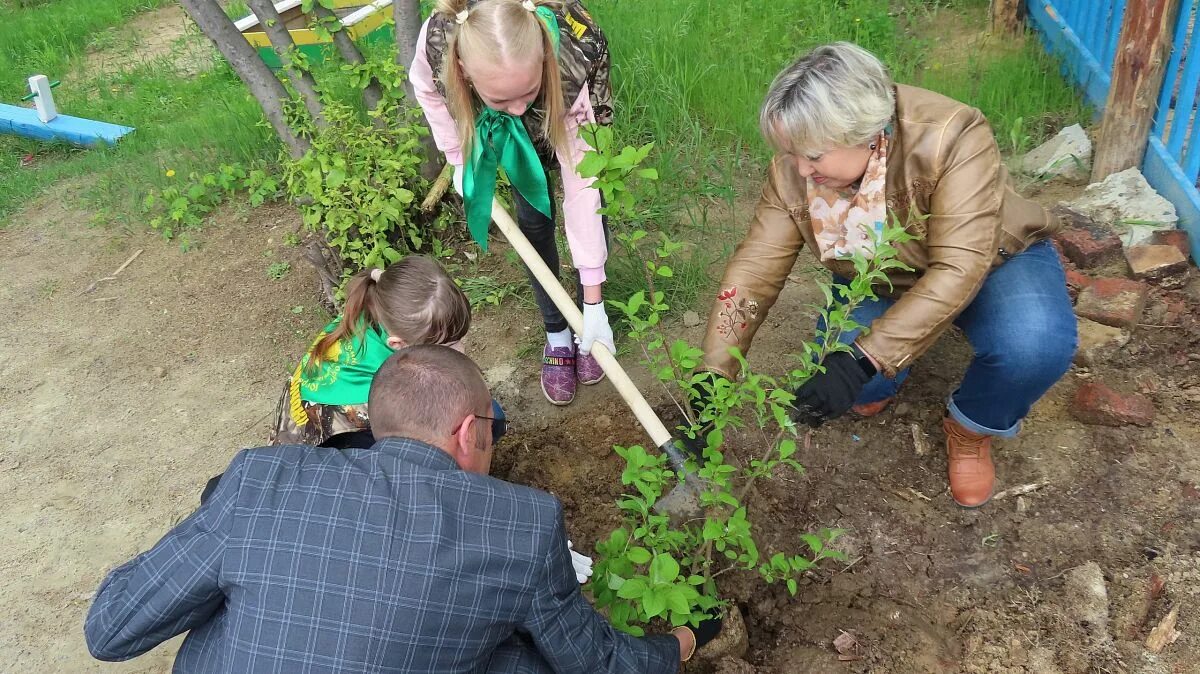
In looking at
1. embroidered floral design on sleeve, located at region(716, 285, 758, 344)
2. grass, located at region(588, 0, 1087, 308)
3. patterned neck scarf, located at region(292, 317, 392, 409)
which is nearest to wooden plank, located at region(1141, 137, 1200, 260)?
grass, located at region(588, 0, 1087, 308)

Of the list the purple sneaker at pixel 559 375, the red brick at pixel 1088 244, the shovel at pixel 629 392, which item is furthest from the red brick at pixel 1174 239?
the purple sneaker at pixel 559 375

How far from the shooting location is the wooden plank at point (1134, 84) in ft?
10.4

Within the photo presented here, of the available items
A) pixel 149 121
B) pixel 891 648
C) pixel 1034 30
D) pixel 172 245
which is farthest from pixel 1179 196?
pixel 149 121

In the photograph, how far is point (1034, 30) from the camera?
14.3 ft

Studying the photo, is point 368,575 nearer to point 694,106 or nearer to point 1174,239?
point 1174,239

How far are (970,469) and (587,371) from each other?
1320mm

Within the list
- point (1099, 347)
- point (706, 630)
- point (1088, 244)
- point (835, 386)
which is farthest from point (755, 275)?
point (1088, 244)

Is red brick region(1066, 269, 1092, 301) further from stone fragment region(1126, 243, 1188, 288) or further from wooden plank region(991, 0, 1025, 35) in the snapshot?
wooden plank region(991, 0, 1025, 35)

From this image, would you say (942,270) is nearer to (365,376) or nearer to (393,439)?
(393,439)

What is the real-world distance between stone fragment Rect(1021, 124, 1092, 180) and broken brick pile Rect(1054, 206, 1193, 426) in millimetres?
458

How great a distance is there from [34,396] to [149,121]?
2705mm

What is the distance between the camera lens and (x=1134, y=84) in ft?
10.8

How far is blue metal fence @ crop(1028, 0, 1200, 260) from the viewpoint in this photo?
10.1ft

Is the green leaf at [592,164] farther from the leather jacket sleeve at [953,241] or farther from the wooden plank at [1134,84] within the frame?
the wooden plank at [1134,84]
